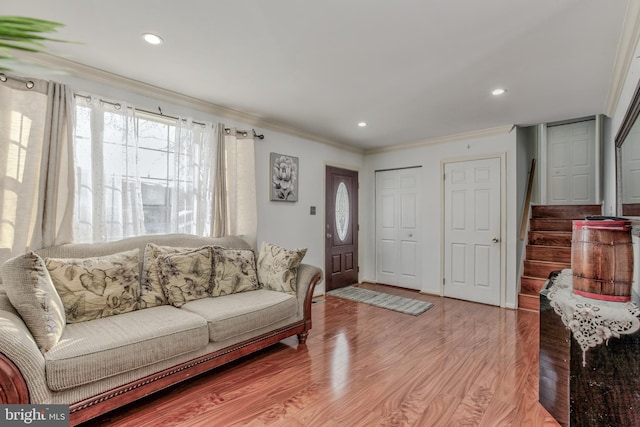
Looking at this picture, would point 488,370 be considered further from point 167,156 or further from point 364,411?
point 167,156

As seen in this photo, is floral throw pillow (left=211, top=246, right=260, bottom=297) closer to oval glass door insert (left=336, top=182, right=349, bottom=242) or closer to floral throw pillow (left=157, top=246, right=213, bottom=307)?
floral throw pillow (left=157, top=246, right=213, bottom=307)

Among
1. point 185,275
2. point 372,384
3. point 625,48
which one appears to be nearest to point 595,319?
point 372,384

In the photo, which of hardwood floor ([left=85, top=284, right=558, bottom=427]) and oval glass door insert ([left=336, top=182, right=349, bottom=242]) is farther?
oval glass door insert ([left=336, top=182, right=349, bottom=242])

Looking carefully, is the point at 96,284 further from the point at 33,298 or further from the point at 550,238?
the point at 550,238

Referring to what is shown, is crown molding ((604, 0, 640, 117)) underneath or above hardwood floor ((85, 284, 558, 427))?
above

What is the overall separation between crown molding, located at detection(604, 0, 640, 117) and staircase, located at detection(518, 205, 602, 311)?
1965 millimetres

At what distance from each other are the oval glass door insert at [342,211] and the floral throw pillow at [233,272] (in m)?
2.16

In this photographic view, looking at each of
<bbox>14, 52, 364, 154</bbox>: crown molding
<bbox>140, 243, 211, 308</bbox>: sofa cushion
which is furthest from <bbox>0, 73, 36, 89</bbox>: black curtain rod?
<bbox>140, 243, 211, 308</bbox>: sofa cushion

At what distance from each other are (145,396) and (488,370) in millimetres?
2403

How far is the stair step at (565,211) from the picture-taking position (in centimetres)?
471

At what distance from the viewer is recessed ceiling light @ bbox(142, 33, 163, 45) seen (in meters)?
2.07

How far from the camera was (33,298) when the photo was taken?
178 centimetres
